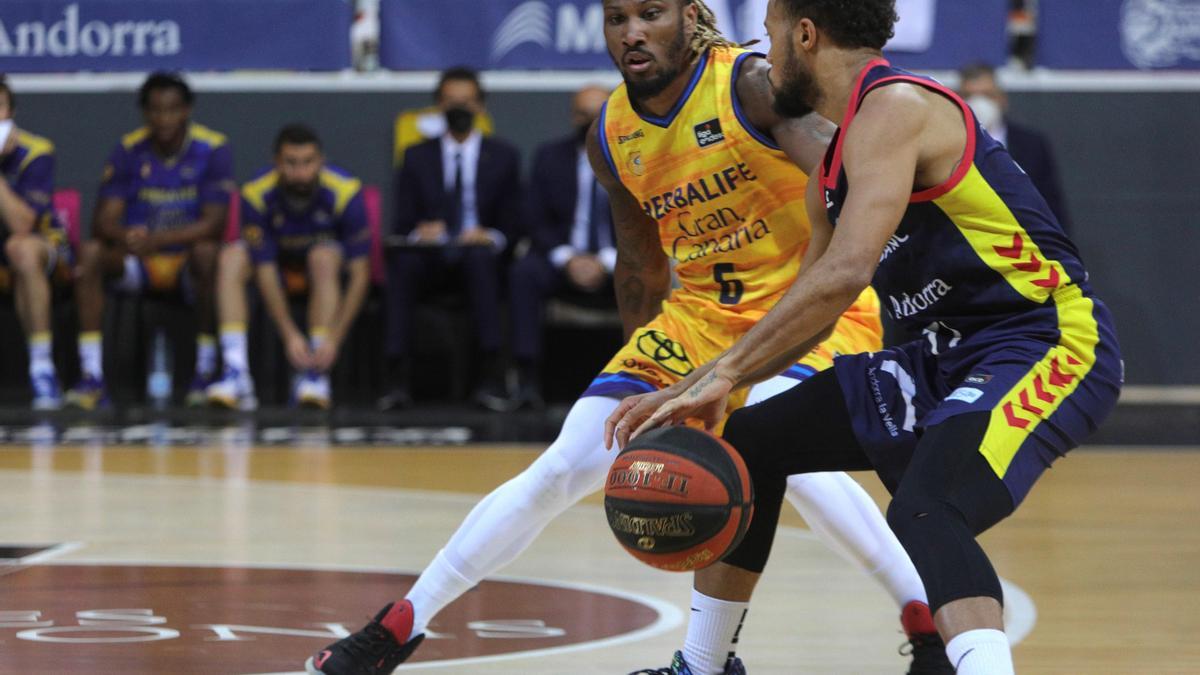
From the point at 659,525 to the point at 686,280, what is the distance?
44.0 inches

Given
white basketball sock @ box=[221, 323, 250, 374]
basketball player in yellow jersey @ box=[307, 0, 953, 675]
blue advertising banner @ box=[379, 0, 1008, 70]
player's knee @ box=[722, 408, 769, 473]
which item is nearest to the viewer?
player's knee @ box=[722, 408, 769, 473]

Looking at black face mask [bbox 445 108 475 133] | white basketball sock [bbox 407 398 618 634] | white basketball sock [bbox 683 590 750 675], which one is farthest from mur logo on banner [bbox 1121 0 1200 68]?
white basketball sock [bbox 683 590 750 675]

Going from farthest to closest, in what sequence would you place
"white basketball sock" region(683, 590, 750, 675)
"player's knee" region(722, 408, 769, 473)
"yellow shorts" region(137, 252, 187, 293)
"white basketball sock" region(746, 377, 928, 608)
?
"yellow shorts" region(137, 252, 187, 293) → "white basketball sock" region(746, 377, 928, 608) → "white basketball sock" region(683, 590, 750, 675) → "player's knee" region(722, 408, 769, 473)

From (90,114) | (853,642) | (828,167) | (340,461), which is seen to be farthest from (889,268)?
(90,114)

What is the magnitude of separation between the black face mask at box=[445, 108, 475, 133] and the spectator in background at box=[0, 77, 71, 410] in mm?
2241

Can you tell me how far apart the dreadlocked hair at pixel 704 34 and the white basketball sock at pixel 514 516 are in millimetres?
907

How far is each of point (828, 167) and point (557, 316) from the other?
23.5 ft

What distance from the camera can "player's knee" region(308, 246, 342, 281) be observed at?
32.0 ft

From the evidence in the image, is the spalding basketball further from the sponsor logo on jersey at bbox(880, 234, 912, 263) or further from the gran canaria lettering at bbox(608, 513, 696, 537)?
the sponsor logo on jersey at bbox(880, 234, 912, 263)

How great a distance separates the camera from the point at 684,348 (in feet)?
13.4

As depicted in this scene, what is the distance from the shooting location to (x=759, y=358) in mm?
3080

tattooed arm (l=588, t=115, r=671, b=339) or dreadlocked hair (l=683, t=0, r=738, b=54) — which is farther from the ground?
dreadlocked hair (l=683, t=0, r=738, b=54)

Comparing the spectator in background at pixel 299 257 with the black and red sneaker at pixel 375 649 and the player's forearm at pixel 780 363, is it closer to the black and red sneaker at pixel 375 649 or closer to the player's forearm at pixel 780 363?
the black and red sneaker at pixel 375 649

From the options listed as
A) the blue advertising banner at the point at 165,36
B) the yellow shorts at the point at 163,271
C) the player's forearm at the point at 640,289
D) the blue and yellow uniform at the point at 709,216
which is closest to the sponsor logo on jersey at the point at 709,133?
the blue and yellow uniform at the point at 709,216
